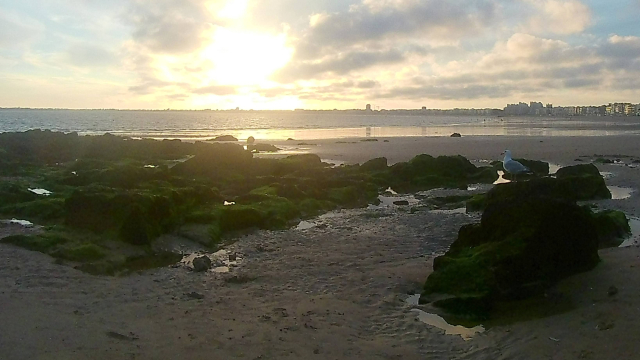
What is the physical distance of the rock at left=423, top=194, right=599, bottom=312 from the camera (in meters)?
8.52

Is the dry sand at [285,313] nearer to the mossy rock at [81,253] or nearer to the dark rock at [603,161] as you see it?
the mossy rock at [81,253]

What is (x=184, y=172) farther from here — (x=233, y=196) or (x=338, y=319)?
(x=338, y=319)

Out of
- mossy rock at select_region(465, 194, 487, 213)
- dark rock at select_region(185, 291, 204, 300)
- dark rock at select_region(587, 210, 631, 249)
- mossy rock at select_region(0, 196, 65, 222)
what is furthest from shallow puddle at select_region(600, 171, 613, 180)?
mossy rock at select_region(0, 196, 65, 222)

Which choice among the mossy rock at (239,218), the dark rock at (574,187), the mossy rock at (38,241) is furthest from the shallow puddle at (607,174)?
the mossy rock at (38,241)

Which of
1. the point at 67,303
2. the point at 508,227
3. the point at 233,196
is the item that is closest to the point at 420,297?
the point at 508,227

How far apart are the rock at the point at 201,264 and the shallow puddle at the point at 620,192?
1554 centimetres

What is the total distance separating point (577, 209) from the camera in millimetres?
9391

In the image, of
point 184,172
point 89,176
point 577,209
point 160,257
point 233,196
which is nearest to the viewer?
point 577,209

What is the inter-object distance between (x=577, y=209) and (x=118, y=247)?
9814 mm

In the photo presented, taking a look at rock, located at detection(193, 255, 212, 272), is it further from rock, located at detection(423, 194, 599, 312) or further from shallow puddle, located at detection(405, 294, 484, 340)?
rock, located at detection(423, 194, 599, 312)

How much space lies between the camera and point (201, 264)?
36.9 feet

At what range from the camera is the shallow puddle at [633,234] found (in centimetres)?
1217

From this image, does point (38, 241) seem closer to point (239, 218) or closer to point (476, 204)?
point (239, 218)

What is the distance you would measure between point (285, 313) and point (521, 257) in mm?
3956
